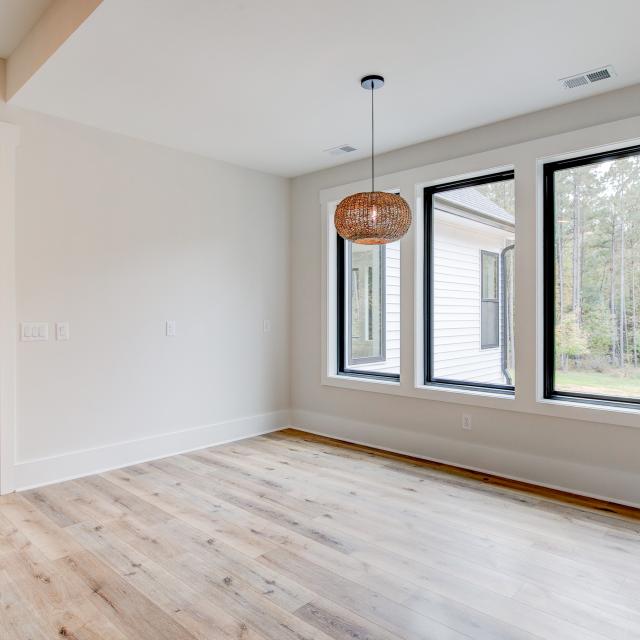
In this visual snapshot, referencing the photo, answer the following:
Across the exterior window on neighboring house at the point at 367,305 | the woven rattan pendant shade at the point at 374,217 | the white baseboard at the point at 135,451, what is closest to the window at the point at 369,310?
the exterior window on neighboring house at the point at 367,305

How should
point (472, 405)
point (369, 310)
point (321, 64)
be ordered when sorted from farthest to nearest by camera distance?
point (369, 310)
point (472, 405)
point (321, 64)

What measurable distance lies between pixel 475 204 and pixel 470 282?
65 centimetres

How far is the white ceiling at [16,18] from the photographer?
285cm

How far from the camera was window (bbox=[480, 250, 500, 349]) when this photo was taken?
4.04 m

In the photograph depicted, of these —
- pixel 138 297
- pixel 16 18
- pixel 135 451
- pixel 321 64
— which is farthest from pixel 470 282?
pixel 16 18

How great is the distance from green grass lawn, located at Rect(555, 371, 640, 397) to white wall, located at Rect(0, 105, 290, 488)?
110 inches

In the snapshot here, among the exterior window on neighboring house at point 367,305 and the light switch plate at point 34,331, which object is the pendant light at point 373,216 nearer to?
the exterior window on neighboring house at point 367,305

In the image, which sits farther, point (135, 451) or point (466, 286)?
point (466, 286)

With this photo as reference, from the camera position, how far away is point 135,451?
4141mm

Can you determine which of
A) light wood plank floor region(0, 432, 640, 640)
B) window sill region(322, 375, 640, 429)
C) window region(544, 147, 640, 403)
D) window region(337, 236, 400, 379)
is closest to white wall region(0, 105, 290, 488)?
light wood plank floor region(0, 432, 640, 640)

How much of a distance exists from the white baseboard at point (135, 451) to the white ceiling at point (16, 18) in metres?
2.81

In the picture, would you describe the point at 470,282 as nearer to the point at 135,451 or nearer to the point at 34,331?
the point at 135,451

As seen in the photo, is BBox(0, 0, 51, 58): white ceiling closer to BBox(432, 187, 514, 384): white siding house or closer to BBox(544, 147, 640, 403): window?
BBox(432, 187, 514, 384): white siding house

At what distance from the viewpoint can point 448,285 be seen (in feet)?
14.5
